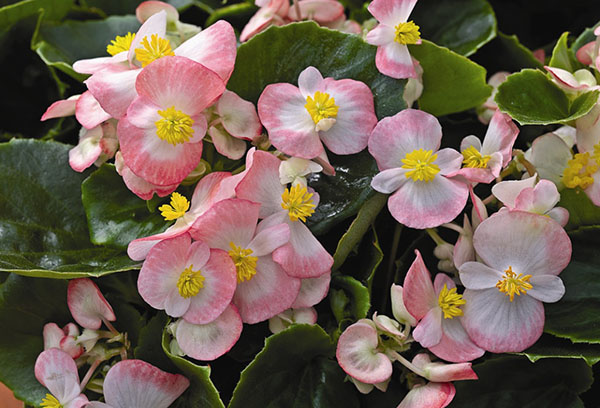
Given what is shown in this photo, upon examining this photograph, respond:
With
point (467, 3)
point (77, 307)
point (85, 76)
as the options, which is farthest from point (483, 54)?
point (77, 307)

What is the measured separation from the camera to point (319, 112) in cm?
64

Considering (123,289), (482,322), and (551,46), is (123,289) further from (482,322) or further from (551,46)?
(551,46)

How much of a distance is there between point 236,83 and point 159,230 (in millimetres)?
171

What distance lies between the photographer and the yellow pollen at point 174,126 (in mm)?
606

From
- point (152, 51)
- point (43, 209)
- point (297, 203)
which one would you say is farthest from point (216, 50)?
point (43, 209)

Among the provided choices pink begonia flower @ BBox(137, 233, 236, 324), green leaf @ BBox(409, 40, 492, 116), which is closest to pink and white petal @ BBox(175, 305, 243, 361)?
pink begonia flower @ BBox(137, 233, 236, 324)

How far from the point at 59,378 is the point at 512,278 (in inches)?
17.2

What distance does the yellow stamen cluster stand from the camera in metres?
0.65

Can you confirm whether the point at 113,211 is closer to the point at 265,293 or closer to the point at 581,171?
the point at 265,293

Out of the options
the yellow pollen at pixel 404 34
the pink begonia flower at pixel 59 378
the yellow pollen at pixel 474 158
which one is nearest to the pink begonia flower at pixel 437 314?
the yellow pollen at pixel 474 158

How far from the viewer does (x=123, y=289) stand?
732 mm

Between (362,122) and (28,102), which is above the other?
(362,122)

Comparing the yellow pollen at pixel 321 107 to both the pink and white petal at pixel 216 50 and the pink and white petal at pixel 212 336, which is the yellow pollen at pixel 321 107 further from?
the pink and white petal at pixel 212 336

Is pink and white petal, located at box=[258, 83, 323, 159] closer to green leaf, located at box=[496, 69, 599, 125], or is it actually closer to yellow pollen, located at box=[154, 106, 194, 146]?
yellow pollen, located at box=[154, 106, 194, 146]
